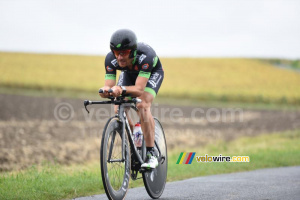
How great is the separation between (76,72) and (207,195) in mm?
42882

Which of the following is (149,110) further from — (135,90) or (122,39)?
(122,39)

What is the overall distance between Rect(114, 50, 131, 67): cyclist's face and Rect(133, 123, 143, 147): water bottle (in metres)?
0.91

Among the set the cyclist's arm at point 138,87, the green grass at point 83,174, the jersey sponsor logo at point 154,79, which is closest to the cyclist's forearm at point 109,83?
the cyclist's arm at point 138,87

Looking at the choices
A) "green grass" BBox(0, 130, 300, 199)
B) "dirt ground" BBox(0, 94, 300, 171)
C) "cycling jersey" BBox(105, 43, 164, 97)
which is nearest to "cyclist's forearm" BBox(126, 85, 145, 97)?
"cycling jersey" BBox(105, 43, 164, 97)

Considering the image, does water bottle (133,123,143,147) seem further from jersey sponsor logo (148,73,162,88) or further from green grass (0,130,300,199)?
green grass (0,130,300,199)

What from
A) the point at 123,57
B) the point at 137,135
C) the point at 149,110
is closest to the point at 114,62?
the point at 123,57

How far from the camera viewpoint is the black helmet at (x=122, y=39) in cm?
602

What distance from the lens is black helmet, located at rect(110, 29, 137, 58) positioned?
6020 mm

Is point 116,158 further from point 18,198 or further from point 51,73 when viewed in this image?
point 51,73

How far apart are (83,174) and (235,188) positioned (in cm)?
289

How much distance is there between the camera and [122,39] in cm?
602

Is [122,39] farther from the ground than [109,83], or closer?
farther from the ground

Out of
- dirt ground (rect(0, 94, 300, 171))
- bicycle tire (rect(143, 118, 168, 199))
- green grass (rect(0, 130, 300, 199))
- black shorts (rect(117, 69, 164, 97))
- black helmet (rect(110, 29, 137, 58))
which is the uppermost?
black helmet (rect(110, 29, 137, 58))

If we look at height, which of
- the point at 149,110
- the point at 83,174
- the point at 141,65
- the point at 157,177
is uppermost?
the point at 141,65
